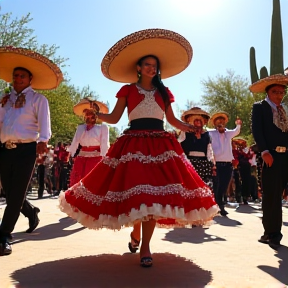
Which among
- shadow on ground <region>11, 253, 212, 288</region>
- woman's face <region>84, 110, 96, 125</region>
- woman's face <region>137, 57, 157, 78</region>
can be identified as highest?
woman's face <region>137, 57, 157, 78</region>

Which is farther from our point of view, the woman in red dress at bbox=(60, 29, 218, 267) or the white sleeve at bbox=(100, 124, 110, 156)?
the white sleeve at bbox=(100, 124, 110, 156)

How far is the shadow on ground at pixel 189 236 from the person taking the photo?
563 centimetres

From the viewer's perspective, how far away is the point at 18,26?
28750 mm

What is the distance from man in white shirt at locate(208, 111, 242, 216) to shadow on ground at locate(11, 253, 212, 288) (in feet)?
17.6

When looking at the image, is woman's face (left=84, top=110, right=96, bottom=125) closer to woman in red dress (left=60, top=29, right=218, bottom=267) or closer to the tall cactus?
woman in red dress (left=60, top=29, right=218, bottom=267)

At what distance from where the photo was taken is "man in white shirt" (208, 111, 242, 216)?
957 centimetres

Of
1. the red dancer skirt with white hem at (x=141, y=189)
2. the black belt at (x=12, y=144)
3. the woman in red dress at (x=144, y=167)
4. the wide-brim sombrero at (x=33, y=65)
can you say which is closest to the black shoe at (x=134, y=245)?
the woman in red dress at (x=144, y=167)

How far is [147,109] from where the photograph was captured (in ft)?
14.9

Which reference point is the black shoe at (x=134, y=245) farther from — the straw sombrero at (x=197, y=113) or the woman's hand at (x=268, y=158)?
the straw sombrero at (x=197, y=113)

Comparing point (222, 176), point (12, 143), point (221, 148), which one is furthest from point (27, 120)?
point (222, 176)

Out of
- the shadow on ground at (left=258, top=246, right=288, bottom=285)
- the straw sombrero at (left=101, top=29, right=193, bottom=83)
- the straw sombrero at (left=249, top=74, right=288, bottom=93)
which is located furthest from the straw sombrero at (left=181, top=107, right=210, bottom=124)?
the shadow on ground at (left=258, top=246, right=288, bottom=285)

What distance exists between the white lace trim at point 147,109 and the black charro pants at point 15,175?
1.31 m

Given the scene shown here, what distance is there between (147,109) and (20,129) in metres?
1.53

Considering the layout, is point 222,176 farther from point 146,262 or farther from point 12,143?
point 146,262
